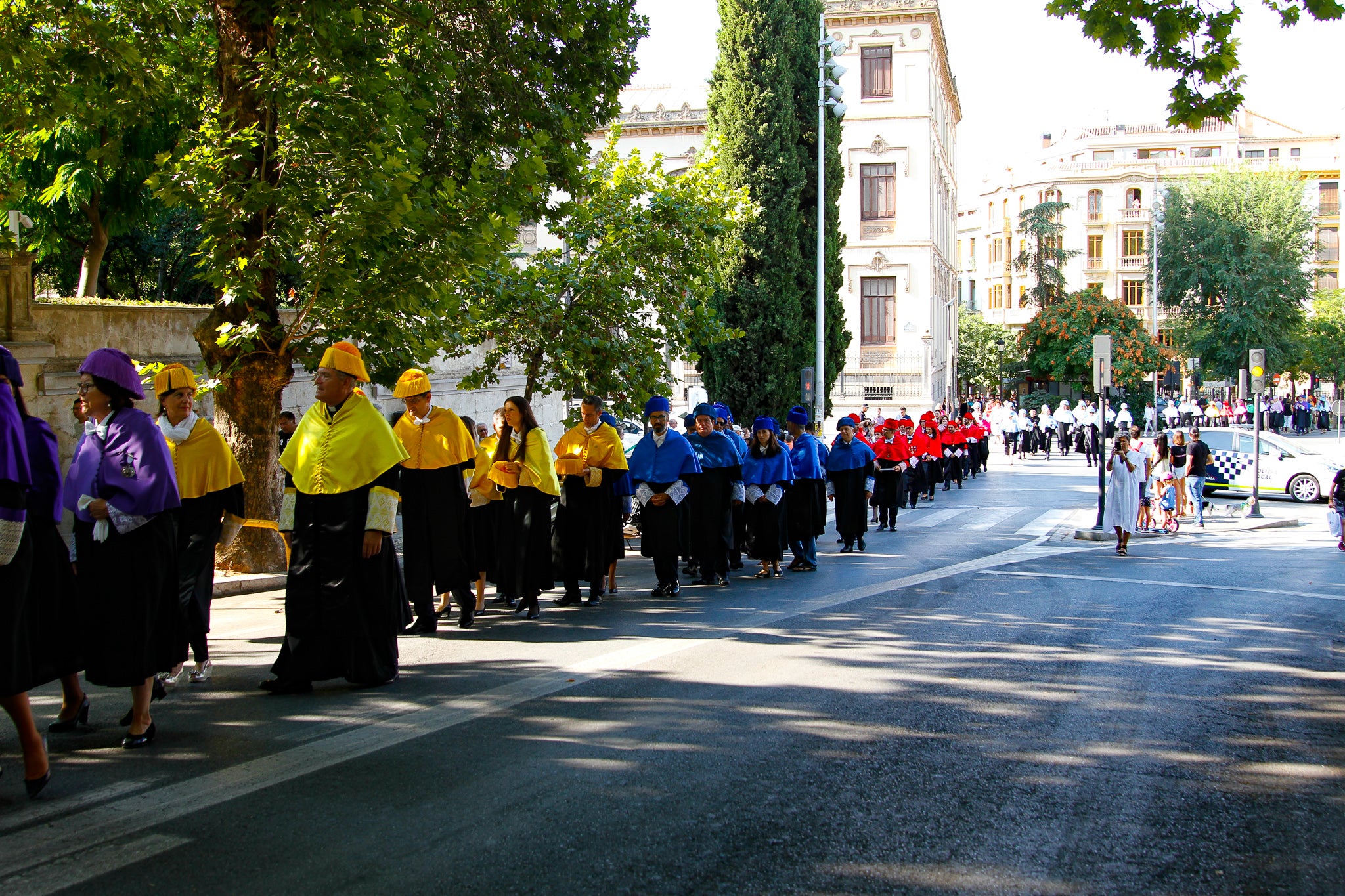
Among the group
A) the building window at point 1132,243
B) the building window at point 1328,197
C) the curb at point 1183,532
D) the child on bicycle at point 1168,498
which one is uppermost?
the building window at point 1328,197

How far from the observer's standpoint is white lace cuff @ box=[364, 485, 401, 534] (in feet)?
23.4

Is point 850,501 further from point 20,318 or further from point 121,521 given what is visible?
point 121,521

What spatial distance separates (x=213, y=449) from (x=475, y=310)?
8.87 metres

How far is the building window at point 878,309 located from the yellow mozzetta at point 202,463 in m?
42.3

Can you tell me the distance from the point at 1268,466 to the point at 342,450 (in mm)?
24988

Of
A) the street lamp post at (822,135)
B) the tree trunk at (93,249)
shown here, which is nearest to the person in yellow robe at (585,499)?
the tree trunk at (93,249)

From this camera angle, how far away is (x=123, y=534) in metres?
6.03

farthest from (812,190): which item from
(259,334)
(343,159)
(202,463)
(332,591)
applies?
(332,591)

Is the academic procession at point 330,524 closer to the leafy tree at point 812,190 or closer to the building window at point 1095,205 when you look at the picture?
the leafy tree at point 812,190

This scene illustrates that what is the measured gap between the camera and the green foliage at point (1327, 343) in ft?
204

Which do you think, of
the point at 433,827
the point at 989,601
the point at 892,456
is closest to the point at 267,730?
the point at 433,827

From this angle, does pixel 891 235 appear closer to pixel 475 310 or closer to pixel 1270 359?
pixel 1270 359

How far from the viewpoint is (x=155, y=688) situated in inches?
278

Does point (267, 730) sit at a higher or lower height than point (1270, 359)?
lower
